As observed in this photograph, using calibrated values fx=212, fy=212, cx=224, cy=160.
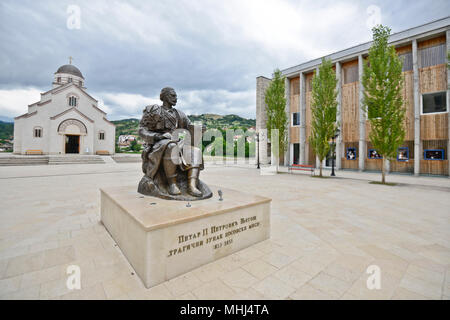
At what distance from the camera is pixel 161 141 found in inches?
167

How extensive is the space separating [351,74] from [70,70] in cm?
4401

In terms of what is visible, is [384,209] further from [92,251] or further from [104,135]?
[104,135]

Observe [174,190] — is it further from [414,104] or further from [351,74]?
[351,74]

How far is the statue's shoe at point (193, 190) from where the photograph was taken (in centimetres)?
397

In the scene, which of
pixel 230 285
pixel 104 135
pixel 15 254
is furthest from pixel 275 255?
pixel 104 135

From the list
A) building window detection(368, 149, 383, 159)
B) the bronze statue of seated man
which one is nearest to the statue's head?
the bronze statue of seated man

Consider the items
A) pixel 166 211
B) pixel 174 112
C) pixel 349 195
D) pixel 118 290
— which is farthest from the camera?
pixel 349 195

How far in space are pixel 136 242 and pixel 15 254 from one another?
211cm

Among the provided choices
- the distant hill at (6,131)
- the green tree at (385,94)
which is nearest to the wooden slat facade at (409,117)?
the green tree at (385,94)

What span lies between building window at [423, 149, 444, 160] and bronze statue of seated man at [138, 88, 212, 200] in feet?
62.3

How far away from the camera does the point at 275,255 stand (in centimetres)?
334

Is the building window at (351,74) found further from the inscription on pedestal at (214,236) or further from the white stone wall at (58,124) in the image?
the white stone wall at (58,124)

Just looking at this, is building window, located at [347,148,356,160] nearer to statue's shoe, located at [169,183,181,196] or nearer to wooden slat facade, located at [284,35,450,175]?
wooden slat facade, located at [284,35,450,175]

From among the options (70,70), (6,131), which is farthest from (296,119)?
(6,131)
